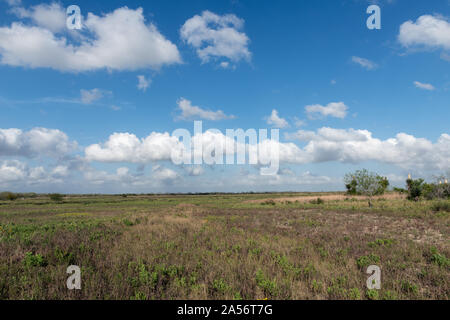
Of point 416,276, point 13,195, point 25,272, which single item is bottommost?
point 13,195

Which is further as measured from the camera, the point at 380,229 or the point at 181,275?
the point at 380,229

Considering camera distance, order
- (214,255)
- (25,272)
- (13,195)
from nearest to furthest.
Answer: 1. (25,272)
2. (214,255)
3. (13,195)

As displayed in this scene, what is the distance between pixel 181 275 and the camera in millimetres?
8023

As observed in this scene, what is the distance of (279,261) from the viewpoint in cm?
908

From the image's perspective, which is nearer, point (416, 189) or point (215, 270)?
point (215, 270)

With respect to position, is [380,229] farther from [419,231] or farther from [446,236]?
[446,236]

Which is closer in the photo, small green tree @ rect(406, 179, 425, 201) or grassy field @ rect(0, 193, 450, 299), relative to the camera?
grassy field @ rect(0, 193, 450, 299)

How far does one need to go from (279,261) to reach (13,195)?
158703 millimetres

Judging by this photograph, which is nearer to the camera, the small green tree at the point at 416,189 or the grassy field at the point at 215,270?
the grassy field at the point at 215,270
